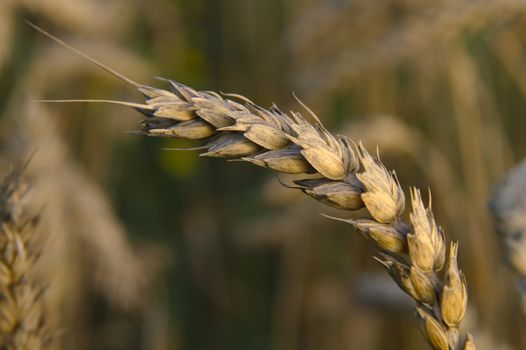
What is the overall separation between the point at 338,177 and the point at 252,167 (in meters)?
1.74

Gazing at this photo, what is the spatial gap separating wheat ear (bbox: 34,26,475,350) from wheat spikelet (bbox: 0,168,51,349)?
0.21 m

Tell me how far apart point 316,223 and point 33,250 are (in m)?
1.25

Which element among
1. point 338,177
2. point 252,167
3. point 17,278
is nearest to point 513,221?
point 338,177

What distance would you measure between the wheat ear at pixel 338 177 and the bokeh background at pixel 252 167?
0.71m

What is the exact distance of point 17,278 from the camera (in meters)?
0.66

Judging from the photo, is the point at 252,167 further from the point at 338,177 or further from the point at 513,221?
the point at 338,177

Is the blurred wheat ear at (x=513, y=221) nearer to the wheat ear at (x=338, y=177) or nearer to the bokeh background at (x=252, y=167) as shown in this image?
the wheat ear at (x=338, y=177)

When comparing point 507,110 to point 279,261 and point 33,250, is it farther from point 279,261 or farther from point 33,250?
point 33,250

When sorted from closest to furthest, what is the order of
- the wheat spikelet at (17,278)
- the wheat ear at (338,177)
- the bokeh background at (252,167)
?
the wheat ear at (338,177) → the wheat spikelet at (17,278) → the bokeh background at (252,167)

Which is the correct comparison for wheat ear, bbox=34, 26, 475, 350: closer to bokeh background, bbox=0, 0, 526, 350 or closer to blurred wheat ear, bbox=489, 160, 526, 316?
blurred wheat ear, bbox=489, 160, 526, 316

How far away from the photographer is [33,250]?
678 mm

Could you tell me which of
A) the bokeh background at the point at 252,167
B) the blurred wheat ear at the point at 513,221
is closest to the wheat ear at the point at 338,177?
the blurred wheat ear at the point at 513,221

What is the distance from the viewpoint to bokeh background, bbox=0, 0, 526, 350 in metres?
1.55

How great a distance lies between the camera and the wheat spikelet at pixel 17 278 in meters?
0.65
